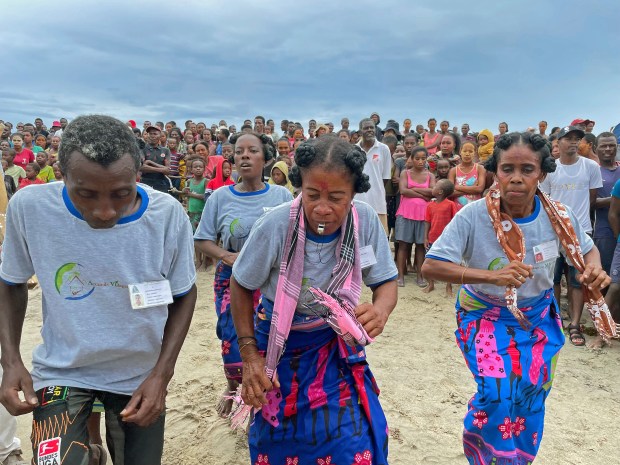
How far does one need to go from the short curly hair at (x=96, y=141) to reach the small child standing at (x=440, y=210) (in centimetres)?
544

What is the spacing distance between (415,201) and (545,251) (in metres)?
4.63

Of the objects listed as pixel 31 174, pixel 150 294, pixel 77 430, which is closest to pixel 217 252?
pixel 150 294

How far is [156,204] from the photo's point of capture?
6.59 ft

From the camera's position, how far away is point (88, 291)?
6.15 feet

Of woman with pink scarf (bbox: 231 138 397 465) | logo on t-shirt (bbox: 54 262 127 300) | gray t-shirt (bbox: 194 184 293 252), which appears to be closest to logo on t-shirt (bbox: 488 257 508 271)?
woman with pink scarf (bbox: 231 138 397 465)

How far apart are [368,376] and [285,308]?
556 mm

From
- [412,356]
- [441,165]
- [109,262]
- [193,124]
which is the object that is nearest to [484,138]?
[441,165]

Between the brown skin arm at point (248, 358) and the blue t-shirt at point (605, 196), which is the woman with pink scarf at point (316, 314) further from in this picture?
the blue t-shirt at point (605, 196)

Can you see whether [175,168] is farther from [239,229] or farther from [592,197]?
[592,197]

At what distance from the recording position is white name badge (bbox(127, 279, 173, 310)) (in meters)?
1.90

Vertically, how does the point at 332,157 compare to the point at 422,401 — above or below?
above

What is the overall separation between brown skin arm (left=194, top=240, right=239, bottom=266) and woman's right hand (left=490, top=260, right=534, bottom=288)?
160 cm

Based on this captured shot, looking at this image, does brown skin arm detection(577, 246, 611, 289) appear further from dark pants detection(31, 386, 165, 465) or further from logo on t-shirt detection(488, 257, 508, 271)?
dark pants detection(31, 386, 165, 465)

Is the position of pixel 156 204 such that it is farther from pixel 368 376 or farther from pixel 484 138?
pixel 484 138
